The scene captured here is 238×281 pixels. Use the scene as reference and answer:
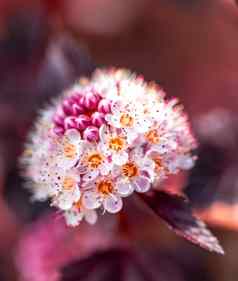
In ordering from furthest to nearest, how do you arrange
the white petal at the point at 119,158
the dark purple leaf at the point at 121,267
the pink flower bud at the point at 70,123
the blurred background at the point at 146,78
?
1. the blurred background at the point at 146,78
2. the dark purple leaf at the point at 121,267
3. the pink flower bud at the point at 70,123
4. the white petal at the point at 119,158

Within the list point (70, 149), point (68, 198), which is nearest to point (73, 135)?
point (70, 149)

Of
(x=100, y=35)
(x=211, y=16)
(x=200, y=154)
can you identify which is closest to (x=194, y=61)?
(x=211, y=16)

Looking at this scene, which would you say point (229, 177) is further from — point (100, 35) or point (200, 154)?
point (100, 35)

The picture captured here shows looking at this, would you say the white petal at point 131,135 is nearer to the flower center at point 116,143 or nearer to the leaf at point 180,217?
the flower center at point 116,143

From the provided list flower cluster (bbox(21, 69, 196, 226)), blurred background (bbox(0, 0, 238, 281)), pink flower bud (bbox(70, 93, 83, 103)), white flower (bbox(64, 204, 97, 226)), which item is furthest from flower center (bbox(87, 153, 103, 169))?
blurred background (bbox(0, 0, 238, 281))

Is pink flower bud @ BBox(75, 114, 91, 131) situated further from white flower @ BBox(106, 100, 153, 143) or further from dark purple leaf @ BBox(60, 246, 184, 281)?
dark purple leaf @ BBox(60, 246, 184, 281)

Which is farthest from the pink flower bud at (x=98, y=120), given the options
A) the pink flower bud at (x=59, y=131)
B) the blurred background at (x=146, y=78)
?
the blurred background at (x=146, y=78)
